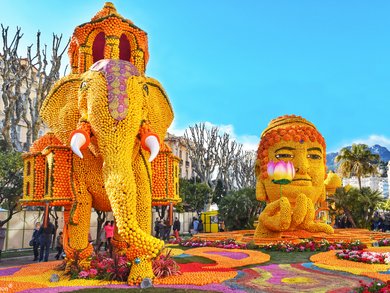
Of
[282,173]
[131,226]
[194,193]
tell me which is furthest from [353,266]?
[194,193]

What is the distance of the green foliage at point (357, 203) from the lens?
25156mm

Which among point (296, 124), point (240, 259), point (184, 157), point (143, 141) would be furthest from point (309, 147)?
point (184, 157)

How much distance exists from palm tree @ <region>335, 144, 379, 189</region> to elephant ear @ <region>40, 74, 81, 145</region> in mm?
33724

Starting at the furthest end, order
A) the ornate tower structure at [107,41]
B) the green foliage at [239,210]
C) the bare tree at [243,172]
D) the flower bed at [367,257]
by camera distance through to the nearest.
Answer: the bare tree at [243,172] → the green foliage at [239,210] → the flower bed at [367,257] → the ornate tower structure at [107,41]

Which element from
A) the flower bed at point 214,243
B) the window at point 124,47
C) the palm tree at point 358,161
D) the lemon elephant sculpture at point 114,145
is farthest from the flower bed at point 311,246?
the palm tree at point 358,161

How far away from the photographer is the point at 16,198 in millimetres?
17312

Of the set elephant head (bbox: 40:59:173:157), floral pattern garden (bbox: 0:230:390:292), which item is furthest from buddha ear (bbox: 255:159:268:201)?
elephant head (bbox: 40:59:173:157)

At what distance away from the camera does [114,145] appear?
26.1ft

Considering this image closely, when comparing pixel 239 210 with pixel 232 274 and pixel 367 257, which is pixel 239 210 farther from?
pixel 232 274

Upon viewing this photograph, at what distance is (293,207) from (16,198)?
36.9 ft

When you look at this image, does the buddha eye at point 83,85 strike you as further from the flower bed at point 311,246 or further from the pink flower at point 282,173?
the flower bed at point 311,246

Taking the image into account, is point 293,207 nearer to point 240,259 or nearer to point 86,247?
point 240,259

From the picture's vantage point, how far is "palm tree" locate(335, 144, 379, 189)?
38.4 meters

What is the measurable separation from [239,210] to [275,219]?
10798 millimetres
